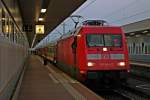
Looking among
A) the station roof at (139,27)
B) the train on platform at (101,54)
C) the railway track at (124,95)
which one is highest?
the station roof at (139,27)

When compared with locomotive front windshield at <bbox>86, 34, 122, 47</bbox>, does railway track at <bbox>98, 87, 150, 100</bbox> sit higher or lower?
lower

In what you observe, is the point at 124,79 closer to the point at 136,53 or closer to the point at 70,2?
the point at 70,2

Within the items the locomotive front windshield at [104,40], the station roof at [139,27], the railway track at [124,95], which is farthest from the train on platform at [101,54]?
the station roof at [139,27]

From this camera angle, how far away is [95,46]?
17.8 m

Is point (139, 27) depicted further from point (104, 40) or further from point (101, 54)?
point (101, 54)

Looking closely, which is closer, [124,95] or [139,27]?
[124,95]

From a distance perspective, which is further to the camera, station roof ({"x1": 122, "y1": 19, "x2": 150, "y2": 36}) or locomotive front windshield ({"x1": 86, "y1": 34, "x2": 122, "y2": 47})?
station roof ({"x1": 122, "y1": 19, "x2": 150, "y2": 36})

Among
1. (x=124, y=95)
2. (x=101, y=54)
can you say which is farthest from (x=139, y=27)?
(x=124, y=95)

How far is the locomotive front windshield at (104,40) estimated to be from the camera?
18000 millimetres

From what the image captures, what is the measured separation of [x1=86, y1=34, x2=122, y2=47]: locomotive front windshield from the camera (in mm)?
18000

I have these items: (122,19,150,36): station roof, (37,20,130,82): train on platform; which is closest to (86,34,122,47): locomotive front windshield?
(37,20,130,82): train on platform

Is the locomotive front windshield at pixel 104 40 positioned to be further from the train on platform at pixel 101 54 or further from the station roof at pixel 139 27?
Result: the station roof at pixel 139 27

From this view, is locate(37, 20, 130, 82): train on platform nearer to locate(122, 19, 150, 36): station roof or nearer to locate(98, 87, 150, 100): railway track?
locate(98, 87, 150, 100): railway track

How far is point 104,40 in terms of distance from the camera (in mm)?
18125
